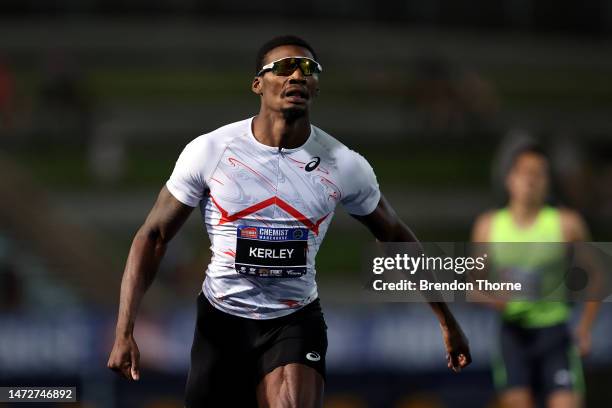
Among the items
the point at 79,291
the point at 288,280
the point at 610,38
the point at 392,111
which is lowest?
the point at 288,280

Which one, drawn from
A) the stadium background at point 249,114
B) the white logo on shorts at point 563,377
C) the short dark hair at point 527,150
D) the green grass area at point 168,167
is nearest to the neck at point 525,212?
the short dark hair at point 527,150

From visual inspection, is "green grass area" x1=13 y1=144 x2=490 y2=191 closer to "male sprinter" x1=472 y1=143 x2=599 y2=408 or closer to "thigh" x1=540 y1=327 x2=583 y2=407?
"male sprinter" x1=472 y1=143 x2=599 y2=408

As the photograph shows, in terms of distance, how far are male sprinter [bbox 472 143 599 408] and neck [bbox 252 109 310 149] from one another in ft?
10.3

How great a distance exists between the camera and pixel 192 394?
250 inches

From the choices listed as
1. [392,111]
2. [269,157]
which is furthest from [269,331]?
[392,111]

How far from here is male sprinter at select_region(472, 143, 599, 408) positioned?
8920mm

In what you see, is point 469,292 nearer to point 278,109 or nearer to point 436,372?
point 278,109

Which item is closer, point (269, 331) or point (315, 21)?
point (269, 331)

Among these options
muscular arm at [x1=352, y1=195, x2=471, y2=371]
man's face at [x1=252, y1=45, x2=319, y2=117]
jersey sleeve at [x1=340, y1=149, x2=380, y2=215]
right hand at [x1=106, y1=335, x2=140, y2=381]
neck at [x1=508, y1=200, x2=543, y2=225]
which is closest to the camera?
right hand at [x1=106, y1=335, x2=140, y2=381]

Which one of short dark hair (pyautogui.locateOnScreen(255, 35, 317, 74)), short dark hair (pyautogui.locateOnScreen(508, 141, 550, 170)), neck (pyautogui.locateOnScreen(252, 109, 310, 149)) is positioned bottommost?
neck (pyautogui.locateOnScreen(252, 109, 310, 149))

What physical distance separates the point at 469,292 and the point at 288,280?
2.10 meters

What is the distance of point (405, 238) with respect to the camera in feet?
21.5

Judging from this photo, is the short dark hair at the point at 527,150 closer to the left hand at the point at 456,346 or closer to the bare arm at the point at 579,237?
the bare arm at the point at 579,237

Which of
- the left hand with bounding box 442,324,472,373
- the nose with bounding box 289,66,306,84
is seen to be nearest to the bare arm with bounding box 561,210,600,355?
the left hand with bounding box 442,324,472,373
